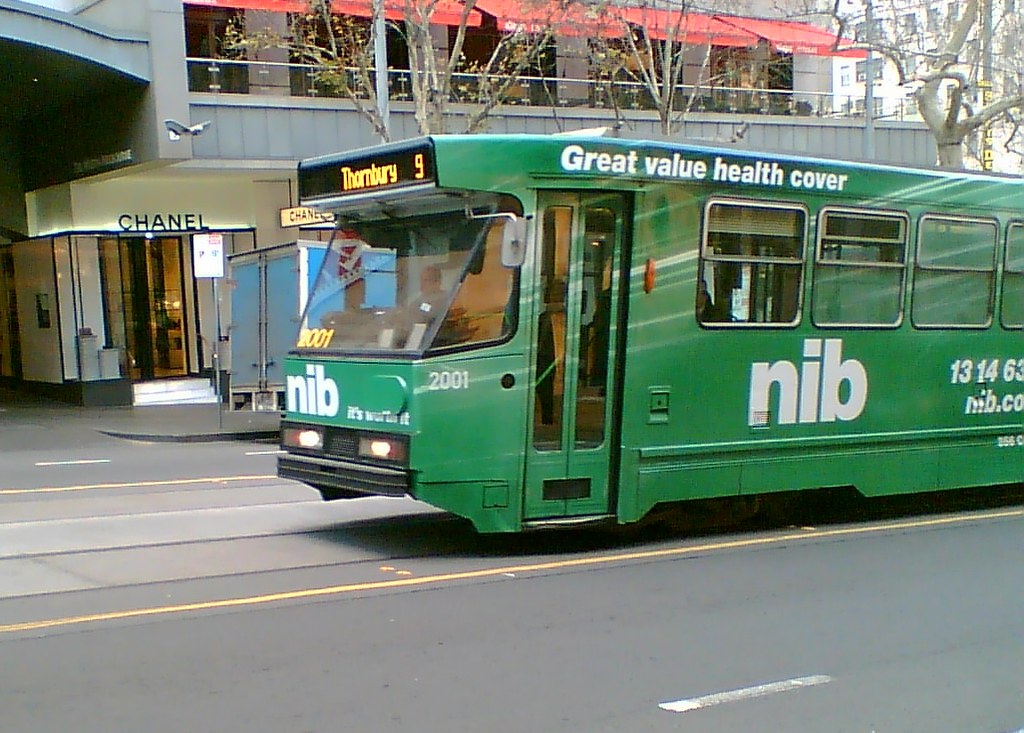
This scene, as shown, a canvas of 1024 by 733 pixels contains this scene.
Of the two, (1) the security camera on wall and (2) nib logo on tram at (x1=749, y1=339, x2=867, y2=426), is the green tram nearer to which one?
(2) nib logo on tram at (x1=749, y1=339, x2=867, y2=426)

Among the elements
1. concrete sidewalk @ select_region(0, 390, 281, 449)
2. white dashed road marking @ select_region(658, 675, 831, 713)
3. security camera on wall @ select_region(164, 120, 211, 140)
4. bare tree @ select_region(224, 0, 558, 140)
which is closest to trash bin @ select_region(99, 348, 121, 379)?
concrete sidewalk @ select_region(0, 390, 281, 449)

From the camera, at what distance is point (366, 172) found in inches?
347

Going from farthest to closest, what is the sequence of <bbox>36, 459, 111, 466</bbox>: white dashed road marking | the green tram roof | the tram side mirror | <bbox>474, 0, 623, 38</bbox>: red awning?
<bbox>474, 0, 623, 38</bbox>: red awning < <bbox>36, 459, 111, 466</bbox>: white dashed road marking < the green tram roof < the tram side mirror

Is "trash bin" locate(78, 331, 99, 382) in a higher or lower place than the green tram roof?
lower

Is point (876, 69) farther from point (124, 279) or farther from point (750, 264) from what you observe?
point (750, 264)

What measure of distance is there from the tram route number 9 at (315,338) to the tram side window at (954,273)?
17.2 feet

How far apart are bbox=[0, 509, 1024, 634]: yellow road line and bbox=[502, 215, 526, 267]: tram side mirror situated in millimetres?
2206

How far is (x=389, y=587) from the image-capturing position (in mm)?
7801

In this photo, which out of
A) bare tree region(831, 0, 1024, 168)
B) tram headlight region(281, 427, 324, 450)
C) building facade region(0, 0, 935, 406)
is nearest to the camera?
tram headlight region(281, 427, 324, 450)

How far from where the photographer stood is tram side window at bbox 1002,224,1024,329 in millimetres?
11234

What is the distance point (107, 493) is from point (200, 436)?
781cm

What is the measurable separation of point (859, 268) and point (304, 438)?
494 centimetres

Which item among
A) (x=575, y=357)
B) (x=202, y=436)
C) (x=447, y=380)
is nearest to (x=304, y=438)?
(x=447, y=380)

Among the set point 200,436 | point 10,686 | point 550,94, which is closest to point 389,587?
point 10,686
